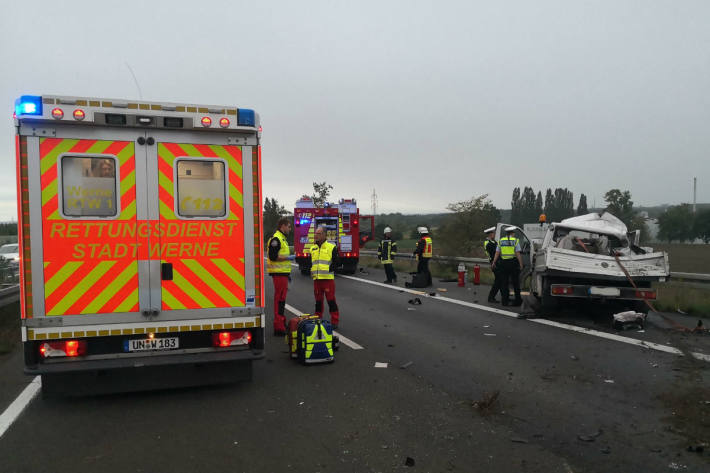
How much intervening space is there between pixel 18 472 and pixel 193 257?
2.37 meters

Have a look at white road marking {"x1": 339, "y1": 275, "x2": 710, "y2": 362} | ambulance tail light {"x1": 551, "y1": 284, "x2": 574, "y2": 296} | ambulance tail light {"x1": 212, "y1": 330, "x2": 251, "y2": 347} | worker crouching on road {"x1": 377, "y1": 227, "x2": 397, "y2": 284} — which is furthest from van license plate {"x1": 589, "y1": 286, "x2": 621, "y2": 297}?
worker crouching on road {"x1": 377, "y1": 227, "x2": 397, "y2": 284}

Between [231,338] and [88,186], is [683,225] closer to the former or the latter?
[231,338]

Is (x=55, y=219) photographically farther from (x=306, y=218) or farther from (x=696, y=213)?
(x=696, y=213)

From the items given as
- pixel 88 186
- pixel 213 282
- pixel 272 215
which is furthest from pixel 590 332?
pixel 272 215

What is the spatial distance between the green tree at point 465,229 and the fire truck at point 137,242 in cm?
1617

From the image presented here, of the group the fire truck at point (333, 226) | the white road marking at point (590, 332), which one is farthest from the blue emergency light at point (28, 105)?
the fire truck at point (333, 226)

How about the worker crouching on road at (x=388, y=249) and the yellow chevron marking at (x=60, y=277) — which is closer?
the yellow chevron marking at (x=60, y=277)

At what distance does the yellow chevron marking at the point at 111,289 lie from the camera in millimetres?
5277

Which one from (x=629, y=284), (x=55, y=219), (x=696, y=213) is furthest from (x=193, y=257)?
(x=696, y=213)

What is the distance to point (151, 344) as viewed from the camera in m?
5.49

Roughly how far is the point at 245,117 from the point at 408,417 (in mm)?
3510

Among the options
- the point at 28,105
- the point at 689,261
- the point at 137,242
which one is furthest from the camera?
the point at 689,261

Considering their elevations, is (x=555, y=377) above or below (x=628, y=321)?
below

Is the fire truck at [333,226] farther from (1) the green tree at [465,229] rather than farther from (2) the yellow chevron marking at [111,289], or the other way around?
(2) the yellow chevron marking at [111,289]
